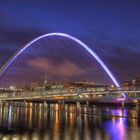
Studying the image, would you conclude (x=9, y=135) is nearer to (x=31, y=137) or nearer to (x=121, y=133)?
(x=31, y=137)

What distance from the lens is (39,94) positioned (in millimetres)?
73438

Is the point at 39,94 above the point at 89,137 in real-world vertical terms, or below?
above

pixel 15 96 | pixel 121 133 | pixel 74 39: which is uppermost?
pixel 74 39

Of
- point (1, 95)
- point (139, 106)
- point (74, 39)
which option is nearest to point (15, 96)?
point (1, 95)

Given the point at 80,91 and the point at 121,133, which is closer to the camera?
the point at 121,133

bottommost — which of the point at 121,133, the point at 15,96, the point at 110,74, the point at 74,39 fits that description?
the point at 121,133

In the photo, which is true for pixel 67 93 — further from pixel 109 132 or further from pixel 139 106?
pixel 109 132

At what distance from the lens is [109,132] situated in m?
40.6

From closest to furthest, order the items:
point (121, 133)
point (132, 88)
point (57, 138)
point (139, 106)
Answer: point (57, 138), point (121, 133), point (132, 88), point (139, 106)

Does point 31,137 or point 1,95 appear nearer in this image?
point 31,137

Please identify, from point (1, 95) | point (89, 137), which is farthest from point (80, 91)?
point (89, 137)

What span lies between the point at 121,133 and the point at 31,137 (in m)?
12.8

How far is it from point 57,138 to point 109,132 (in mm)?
9559

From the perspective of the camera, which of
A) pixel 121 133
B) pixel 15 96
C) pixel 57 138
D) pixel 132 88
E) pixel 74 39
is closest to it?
pixel 57 138
